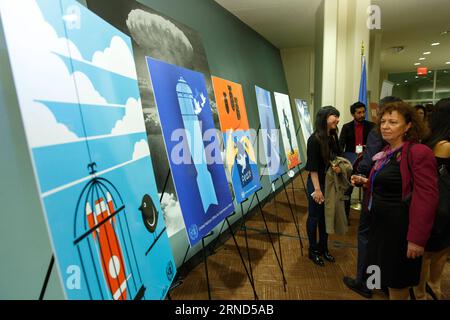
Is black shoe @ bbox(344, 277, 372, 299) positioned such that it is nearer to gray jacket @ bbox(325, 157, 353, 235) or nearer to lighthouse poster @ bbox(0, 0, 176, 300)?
gray jacket @ bbox(325, 157, 353, 235)

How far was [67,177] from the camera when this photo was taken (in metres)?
0.67

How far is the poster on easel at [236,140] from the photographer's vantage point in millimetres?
1984

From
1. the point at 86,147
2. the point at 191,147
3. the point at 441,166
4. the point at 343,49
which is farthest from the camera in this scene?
the point at 343,49

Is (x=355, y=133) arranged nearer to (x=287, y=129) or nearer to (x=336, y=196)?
(x=287, y=129)

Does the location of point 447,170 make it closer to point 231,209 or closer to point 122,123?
point 231,209

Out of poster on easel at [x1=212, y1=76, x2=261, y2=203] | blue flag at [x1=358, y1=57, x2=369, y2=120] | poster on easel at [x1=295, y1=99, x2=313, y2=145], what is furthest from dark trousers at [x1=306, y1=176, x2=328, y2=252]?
blue flag at [x1=358, y1=57, x2=369, y2=120]

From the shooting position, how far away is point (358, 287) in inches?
83.5

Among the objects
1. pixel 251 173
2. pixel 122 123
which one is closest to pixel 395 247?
pixel 251 173

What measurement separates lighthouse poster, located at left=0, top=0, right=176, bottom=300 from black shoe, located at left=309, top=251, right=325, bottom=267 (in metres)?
1.81

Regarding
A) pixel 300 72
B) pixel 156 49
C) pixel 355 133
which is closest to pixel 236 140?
pixel 156 49

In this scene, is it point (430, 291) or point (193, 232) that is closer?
point (193, 232)

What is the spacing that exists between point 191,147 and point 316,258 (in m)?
1.75

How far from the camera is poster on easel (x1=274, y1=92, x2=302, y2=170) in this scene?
3.03m
